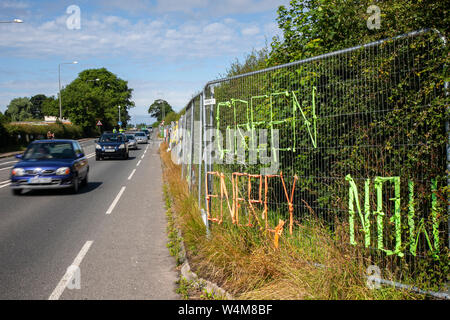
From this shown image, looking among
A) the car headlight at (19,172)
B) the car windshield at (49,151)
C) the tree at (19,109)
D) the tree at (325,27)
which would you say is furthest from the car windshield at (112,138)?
the tree at (19,109)

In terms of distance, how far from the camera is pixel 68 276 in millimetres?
4652

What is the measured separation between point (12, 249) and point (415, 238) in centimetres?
552

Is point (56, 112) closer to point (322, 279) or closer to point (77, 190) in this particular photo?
point (77, 190)

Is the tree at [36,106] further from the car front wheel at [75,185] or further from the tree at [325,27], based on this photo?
the tree at [325,27]

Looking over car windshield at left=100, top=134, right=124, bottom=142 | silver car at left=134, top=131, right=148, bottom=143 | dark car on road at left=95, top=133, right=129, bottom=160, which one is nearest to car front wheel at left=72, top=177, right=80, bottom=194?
dark car on road at left=95, top=133, right=129, bottom=160

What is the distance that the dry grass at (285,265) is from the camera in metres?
3.44

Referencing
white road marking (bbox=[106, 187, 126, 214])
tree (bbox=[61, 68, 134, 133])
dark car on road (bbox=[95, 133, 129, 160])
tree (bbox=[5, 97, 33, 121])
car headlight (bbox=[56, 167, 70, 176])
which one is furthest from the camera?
tree (bbox=[5, 97, 33, 121])

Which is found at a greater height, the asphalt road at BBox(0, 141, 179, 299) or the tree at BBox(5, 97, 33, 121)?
the tree at BBox(5, 97, 33, 121)

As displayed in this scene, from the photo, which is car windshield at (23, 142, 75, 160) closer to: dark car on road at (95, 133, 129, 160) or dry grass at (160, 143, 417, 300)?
dry grass at (160, 143, 417, 300)

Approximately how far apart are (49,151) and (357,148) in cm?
1018

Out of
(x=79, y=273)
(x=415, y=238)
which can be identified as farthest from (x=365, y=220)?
(x=79, y=273)

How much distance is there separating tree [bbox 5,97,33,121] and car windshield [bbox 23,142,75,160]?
123m

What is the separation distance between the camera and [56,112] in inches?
2734

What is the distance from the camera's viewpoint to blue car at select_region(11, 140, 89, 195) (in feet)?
34.1
